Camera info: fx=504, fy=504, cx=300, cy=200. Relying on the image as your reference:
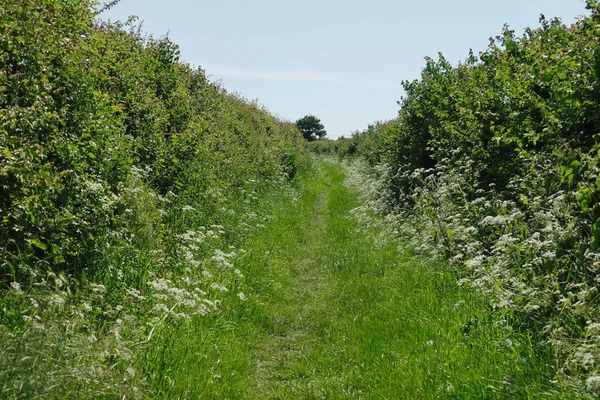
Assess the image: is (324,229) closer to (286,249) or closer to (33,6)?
(286,249)

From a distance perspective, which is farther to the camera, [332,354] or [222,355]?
[332,354]

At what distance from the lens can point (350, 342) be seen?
6277mm

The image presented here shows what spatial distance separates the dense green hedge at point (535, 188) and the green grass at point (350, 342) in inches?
15.7

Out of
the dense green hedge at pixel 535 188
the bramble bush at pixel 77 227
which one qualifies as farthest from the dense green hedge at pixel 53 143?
the dense green hedge at pixel 535 188

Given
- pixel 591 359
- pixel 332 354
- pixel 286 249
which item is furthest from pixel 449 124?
pixel 591 359

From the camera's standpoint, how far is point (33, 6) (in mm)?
5105

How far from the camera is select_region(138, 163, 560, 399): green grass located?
14.6ft

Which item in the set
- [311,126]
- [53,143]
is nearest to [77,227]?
[53,143]

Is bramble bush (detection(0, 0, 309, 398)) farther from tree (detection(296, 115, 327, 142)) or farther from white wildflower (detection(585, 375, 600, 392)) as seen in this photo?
tree (detection(296, 115, 327, 142))

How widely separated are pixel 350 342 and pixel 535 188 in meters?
2.97

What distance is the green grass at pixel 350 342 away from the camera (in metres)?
4.46

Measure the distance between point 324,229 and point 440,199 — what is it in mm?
5893

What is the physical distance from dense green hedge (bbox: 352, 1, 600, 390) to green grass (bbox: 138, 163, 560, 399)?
400 millimetres

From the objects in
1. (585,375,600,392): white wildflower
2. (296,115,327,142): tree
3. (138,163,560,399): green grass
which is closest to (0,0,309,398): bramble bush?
(138,163,560,399): green grass
